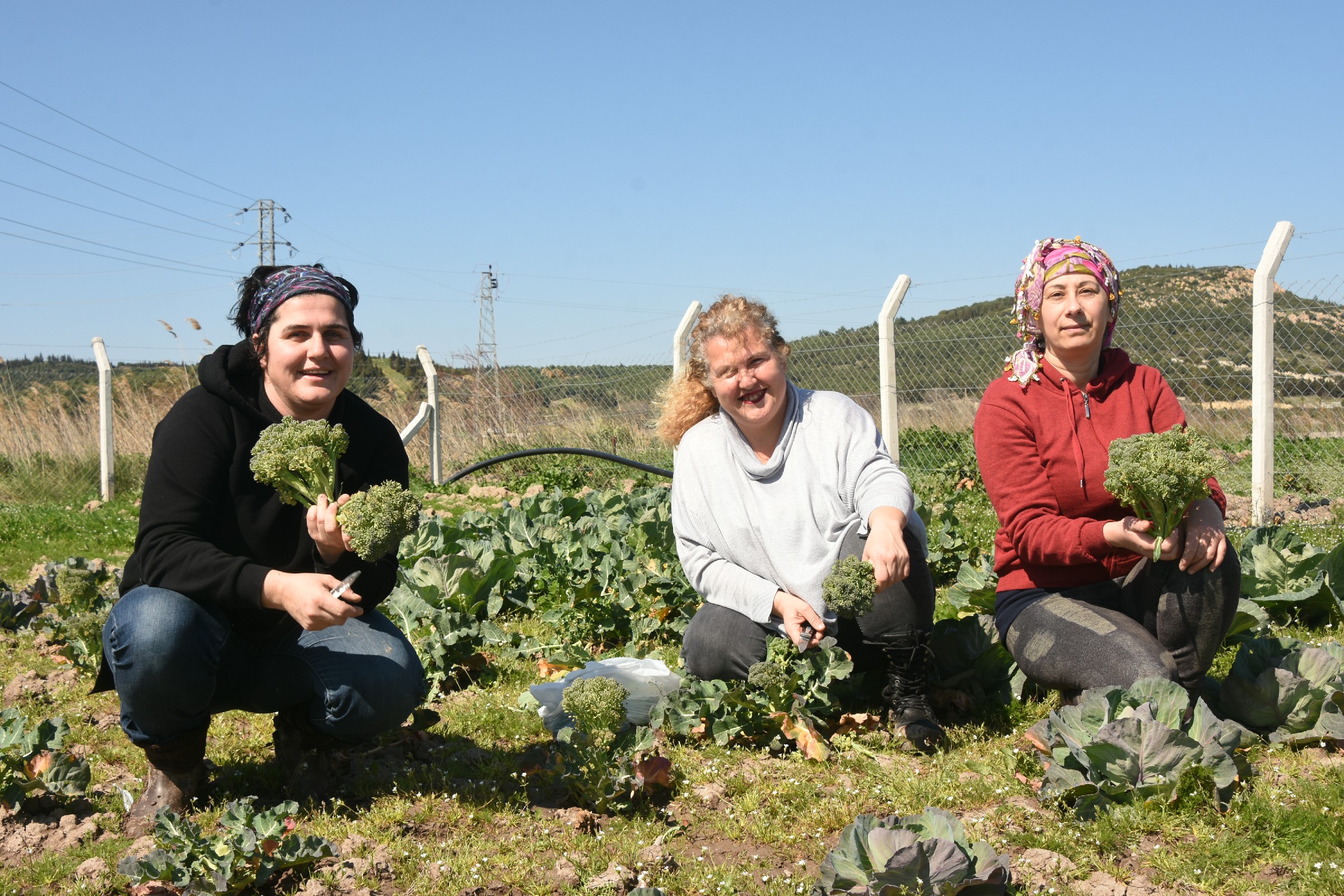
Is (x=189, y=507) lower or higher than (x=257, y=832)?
higher

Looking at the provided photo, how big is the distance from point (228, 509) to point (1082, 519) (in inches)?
104

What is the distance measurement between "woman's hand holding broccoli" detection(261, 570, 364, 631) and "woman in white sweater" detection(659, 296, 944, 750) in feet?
4.36

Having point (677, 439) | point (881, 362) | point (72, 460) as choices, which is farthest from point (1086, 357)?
point (72, 460)

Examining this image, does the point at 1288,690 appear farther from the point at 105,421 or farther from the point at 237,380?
the point at 105,421

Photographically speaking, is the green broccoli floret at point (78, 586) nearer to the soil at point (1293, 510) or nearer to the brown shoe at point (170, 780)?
the brown shoe at point (170, 780)

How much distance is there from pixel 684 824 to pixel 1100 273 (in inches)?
86.2

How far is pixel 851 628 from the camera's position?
3.51 m

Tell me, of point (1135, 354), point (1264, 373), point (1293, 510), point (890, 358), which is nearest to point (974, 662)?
point (1264, 373)

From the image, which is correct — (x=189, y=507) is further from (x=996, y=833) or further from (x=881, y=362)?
(x=881, y=362)

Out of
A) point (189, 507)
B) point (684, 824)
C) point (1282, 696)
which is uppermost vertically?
point (189, 507)

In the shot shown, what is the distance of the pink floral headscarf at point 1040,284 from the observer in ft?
10.7

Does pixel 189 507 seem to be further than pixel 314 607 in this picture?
Yes

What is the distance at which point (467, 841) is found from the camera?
2.77 meters

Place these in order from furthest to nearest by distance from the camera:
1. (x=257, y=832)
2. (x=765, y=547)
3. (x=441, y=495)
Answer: (x=441, y=495), (x=765, y=547), (x=257, y=832)
